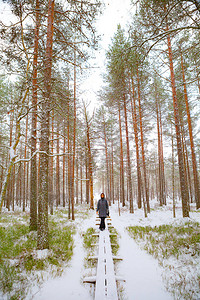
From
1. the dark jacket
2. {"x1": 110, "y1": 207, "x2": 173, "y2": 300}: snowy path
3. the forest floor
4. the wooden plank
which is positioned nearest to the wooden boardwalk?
the wooden plank

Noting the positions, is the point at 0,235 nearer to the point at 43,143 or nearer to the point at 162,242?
the point at 43,143

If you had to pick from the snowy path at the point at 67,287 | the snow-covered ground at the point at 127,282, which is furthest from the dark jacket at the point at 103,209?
the snowy path at the point at 67,287

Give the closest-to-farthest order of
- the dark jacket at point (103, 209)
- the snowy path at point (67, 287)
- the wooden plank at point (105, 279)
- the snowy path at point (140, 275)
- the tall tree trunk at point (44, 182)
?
the wooden plank at point (105, 279) < the snowy path at point (67, 287) < the snowy path at point (140, 275) < the tall tree trunk at point (44, 182) < the dark jacket at point (103, 209)

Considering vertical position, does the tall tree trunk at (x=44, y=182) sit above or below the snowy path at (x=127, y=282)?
above

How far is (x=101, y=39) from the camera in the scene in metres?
6.10

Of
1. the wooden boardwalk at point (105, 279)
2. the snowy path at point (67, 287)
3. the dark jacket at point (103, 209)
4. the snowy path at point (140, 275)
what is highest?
the dark jacket at point (103, 209)

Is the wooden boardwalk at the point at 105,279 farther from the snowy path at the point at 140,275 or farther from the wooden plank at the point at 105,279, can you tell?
the snowy path at the point at 140,275

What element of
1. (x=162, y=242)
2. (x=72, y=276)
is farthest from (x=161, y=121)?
(x=72, y=276)

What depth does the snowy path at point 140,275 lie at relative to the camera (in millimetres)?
2982

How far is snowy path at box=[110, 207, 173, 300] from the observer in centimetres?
298

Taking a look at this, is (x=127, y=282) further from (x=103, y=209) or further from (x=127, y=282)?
(x=103, y=209)

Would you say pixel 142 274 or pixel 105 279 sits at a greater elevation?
pixel 105 279

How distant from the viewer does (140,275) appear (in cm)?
366

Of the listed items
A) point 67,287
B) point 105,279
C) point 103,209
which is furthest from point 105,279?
point 103,209
